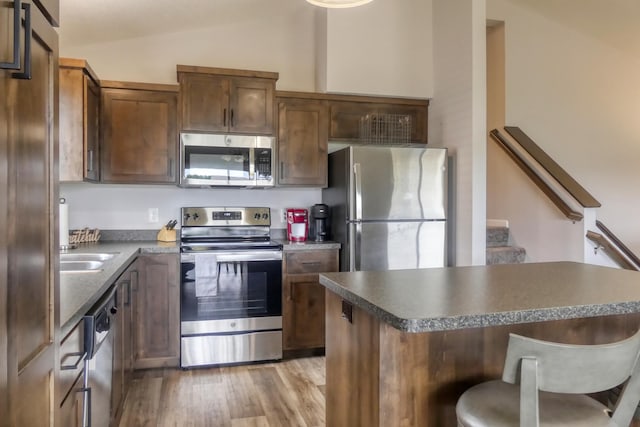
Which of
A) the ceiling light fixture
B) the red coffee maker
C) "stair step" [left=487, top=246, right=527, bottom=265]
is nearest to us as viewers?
the ceiling light fixture

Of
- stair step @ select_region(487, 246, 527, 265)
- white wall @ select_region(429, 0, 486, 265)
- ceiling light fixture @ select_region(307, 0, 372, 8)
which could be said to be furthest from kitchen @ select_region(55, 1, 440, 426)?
ceiling light fixture @ select_region(307, 0, 372, 8)

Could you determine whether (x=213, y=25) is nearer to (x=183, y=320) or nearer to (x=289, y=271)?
(x=289, y=271)

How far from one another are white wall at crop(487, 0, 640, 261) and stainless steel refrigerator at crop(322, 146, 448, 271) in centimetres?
154

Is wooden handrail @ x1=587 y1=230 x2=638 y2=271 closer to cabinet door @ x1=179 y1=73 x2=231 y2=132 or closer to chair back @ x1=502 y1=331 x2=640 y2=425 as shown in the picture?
chair back @ x1=502 y1=331 x2=640 y2=425

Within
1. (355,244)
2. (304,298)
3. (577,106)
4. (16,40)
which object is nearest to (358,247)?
(355,244)

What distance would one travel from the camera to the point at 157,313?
324 centimetres

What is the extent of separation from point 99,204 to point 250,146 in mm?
1333

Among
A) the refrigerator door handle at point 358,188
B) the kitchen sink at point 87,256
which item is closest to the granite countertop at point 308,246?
the refrigerator door handle at point 358,188

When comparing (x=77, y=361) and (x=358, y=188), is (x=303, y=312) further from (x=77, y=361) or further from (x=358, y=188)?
(x=77, y=361)

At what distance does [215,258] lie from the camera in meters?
3.30

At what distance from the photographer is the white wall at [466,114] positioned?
135 inches

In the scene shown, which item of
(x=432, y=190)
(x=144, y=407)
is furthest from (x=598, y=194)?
(x=144, y=407)

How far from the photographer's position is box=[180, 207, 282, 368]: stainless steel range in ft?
10.8

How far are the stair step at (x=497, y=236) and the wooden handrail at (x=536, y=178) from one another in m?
0.62
